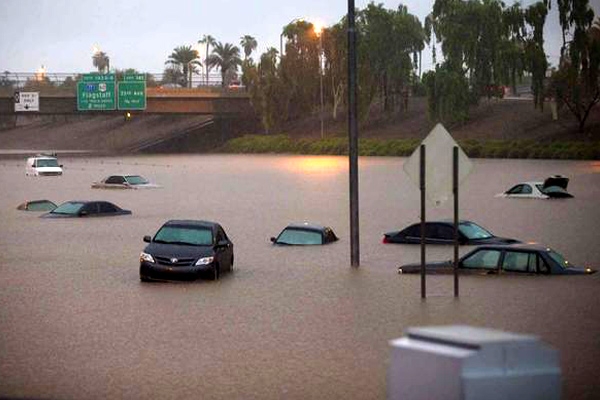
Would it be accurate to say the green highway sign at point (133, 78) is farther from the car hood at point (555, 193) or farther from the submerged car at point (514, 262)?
the submerged car at point (514, 262)

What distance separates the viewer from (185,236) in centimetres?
2494

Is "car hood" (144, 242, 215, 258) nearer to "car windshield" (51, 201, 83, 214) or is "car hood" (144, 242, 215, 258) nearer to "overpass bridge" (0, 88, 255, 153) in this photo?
"car windshield" (51, 201, 83, 214)

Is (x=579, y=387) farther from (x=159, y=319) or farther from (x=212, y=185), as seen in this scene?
(x=212, y=185)

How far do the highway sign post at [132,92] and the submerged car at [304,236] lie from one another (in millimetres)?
73134

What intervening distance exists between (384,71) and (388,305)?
101813 millimetres

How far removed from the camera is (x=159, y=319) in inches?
743

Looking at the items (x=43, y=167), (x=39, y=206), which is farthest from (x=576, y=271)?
(x=43, y=167)

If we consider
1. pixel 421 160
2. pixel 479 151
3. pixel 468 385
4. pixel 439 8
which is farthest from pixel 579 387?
pixel 439 8

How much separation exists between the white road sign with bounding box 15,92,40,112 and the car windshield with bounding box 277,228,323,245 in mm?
74152

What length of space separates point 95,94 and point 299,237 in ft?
243

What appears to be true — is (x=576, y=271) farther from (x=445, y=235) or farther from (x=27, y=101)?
(x=27, y=101)

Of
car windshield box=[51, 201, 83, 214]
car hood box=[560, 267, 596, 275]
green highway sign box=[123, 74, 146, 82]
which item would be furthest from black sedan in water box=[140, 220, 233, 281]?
green highway sign box=[123, 74, 146, 82]

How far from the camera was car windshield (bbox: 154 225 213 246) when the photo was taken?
24.8 m

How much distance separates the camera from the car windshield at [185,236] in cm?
2481
